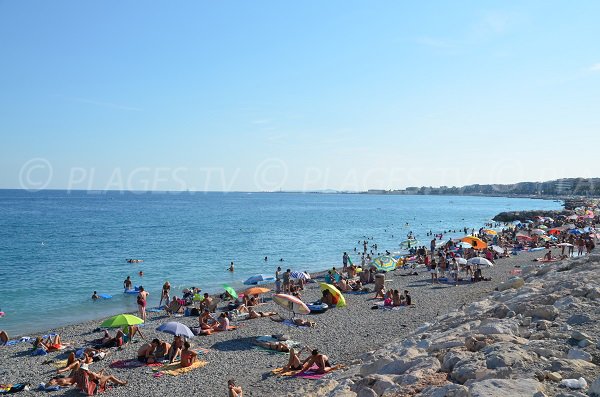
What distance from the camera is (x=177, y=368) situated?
12.2 meters

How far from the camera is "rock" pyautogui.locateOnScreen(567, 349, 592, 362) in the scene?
665 centimetres

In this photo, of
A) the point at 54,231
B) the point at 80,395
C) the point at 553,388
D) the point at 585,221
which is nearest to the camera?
the point at 553,388

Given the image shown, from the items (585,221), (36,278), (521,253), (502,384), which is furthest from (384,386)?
(585,221)

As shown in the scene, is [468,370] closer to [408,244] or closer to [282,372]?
[282,372]

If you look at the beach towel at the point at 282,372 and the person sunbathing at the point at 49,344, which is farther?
the person sunbathing at the point at 49,344

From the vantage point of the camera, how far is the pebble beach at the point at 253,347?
11.1 m

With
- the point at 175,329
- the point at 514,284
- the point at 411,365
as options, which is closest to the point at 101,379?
the point at 175,329

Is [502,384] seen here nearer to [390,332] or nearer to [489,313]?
[489,313]

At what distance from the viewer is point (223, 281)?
30.8 metres

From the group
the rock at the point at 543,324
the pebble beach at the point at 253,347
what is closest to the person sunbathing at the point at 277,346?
the pebble beach at the point at 253,347

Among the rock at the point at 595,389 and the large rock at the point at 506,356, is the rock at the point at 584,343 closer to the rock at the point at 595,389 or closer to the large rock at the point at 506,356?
the large rock at the point at 506,356

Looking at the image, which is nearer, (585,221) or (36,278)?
(36,278)

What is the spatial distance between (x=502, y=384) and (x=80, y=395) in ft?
31.7

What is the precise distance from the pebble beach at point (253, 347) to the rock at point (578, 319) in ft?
16.7
